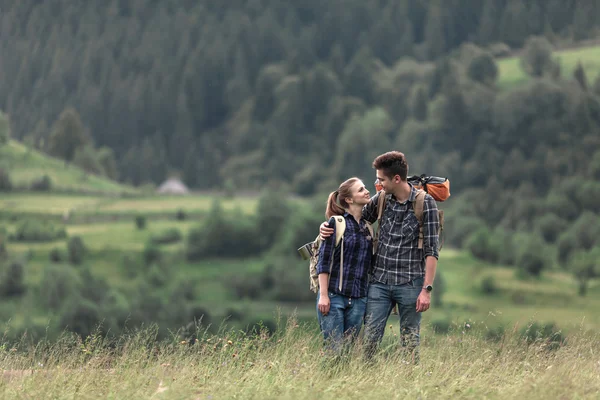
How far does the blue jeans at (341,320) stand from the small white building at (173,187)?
115787 mm

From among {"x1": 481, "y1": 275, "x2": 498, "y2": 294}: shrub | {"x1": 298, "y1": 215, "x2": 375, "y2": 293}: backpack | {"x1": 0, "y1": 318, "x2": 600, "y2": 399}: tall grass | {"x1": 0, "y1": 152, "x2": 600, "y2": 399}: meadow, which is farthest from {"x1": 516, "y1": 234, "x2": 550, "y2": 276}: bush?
{"x1": 298, "y1": 215, "x2": 375, "y2": 293}: backpack

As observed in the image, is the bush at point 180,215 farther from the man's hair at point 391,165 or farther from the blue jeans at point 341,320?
the man's hair at point 391,165

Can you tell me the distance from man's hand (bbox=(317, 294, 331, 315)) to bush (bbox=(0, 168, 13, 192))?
4234 inches

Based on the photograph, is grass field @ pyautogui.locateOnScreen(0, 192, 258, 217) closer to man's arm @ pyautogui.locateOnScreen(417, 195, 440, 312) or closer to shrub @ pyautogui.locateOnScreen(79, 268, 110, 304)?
shrub @ pyautogui.locateOnScreen(79, 268, 110, 304)

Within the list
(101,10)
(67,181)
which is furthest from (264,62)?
(67,181)

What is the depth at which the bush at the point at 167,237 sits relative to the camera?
9738 centimetres

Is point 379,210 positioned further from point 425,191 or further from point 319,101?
point 319,101

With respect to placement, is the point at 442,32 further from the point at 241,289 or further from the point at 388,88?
the point at 241,289

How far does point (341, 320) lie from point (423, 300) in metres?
0.54

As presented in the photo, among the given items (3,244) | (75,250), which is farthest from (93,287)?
(3,244)

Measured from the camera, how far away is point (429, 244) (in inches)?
248

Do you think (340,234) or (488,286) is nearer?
(340,234)

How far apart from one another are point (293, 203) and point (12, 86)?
49650mm

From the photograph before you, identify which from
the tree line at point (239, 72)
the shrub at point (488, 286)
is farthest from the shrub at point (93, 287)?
the tree line at point (239, 72)
